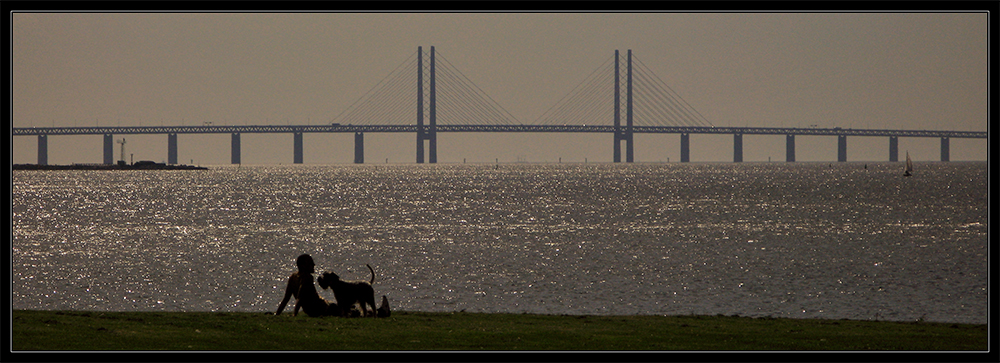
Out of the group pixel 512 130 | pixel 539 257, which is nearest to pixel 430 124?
pixel 512 130

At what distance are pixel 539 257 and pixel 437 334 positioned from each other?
22217 mm

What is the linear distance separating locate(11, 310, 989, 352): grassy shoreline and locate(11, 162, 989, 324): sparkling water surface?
23.5 feet

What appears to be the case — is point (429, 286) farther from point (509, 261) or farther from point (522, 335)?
point (522, 335)

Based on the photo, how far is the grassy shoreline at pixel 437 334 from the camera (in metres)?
11.1

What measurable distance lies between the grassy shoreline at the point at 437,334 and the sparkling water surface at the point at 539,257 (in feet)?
23.5

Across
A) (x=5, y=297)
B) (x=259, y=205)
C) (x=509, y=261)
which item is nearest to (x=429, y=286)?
(x=509, y=261)

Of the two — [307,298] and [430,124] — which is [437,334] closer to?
[307,298]

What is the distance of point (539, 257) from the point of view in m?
34.3

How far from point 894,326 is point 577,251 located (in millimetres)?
21744

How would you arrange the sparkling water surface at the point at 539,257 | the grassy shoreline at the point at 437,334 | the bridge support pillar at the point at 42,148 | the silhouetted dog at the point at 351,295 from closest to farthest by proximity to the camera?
the grassy shoreline at the point at 437,334, the silhouetted dog at the point at 351,295, the sparkling water surface at the point at 539,257, the bridge support pillar at the point at 42,148

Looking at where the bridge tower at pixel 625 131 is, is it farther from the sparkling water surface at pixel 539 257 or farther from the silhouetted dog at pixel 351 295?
the silhouetted dog at pixel 351 295

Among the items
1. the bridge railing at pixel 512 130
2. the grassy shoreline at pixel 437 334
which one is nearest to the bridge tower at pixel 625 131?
the bridge railing at pixel 512 130
